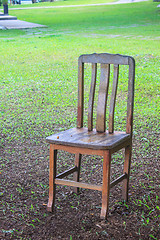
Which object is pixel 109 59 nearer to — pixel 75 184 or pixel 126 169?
pixel 126 169

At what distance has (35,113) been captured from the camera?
746 centimetres

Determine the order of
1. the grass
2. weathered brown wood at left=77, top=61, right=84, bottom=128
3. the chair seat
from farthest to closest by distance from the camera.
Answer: the grass
weathered brown wood at left=77, top=61, right=84, bottom=128
the chair seat

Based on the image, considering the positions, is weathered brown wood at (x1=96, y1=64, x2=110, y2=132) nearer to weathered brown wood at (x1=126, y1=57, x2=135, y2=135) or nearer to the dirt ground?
weathered brown wood at (x1=126, y1=57, x2=135, y2=135)

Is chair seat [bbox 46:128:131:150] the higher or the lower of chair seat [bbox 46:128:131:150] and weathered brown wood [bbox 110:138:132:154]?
the higher

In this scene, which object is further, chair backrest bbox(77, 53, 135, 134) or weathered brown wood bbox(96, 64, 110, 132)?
weathered brown wood bbox(96, 64, 110, 132)

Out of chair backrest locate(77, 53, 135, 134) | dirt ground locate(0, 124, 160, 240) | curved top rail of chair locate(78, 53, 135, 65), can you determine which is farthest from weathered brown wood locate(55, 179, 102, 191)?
curved top rail of chair locate(78, 53, 135, 65)

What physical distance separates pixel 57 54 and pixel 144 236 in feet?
35.8

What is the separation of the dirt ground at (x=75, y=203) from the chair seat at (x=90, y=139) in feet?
2.19

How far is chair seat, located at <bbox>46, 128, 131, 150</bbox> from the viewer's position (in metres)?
3.24

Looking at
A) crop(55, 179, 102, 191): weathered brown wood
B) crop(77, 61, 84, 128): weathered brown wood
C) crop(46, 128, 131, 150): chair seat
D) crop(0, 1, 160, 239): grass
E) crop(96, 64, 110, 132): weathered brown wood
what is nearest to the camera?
crop(46, 128, 131, 150): chair seat

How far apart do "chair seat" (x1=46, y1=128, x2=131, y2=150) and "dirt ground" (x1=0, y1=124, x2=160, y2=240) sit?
0.67 m

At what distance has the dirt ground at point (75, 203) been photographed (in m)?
3.28

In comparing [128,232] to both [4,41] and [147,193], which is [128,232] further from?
[4,41]

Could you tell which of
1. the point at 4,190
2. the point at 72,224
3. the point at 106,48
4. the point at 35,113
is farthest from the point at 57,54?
the point at 72,224
